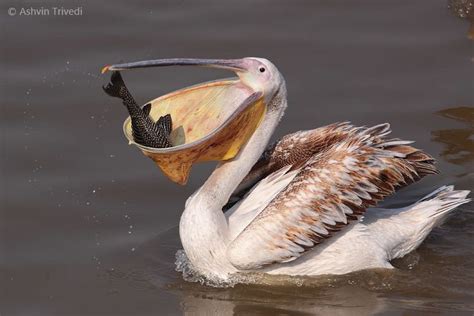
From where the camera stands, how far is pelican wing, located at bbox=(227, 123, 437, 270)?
6.51m

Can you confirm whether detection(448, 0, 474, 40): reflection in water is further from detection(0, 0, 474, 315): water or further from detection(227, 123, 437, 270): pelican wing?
detection(227, 123, 437, 270): pelican wing

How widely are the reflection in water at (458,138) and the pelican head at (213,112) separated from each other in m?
2.09

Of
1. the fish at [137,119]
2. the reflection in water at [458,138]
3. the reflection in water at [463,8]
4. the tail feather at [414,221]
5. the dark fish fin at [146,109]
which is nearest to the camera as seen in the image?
the fish at [137,119]

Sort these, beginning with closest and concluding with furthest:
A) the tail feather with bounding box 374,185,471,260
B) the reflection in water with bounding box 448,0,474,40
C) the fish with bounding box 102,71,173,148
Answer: the fish with bounding box 102,71,173,148, the tail feather with bounding box 374,185,471,260, the reflection in water with bounding box 448,0,474,40

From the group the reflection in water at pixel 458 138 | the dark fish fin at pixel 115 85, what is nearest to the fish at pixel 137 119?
the dark fish fin at pixel 115 85

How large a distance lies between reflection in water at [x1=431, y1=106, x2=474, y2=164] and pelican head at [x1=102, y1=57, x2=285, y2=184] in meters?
2.09

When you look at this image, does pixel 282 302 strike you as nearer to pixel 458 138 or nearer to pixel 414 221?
pixel 414 221

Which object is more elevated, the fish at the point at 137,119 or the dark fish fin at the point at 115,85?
the dark fish fin at the point at 115,85

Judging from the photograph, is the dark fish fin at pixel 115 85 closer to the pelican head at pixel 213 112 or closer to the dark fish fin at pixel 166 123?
the pelican head at pixel 213 112

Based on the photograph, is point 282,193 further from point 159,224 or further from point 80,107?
point 80,107

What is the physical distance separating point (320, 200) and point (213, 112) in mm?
825

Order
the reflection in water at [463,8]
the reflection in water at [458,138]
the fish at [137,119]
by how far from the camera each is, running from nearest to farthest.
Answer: the fish at [137,119]
the reflection in water at [458,138]
the reflection in water at [463,8]

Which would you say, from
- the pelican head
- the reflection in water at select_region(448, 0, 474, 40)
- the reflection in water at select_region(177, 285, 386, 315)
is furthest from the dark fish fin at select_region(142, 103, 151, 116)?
the reflection in water at select_region(448, 0, 474, 40)

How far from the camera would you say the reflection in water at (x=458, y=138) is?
8195 mm
